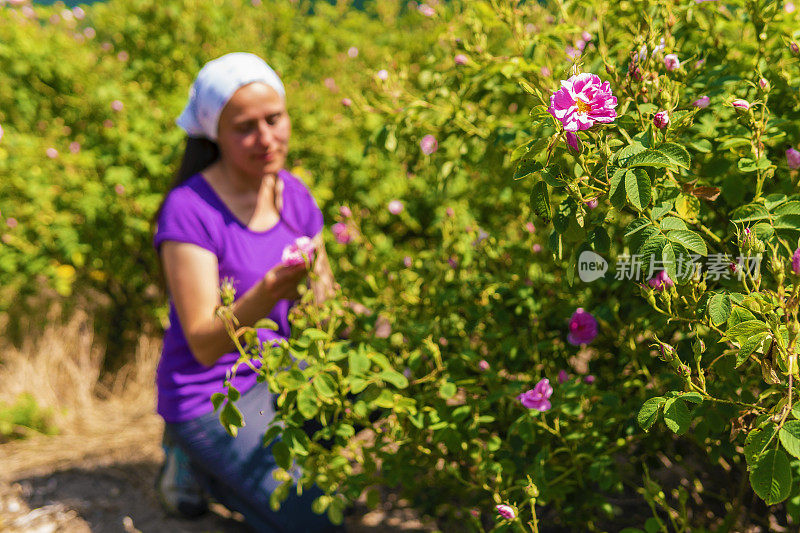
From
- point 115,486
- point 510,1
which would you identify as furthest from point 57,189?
point 510,1

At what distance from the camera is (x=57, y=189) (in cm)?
290

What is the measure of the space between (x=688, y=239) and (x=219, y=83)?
146 cm

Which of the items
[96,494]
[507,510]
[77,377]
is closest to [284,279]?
[507,510]

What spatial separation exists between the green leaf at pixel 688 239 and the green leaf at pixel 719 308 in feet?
0.30

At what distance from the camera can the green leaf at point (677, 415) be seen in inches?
38.0

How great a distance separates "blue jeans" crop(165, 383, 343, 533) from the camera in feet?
6.27

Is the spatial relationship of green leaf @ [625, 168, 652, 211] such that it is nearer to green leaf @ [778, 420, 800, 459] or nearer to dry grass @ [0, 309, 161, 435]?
green leaf @ [778, 420, 800, 459]

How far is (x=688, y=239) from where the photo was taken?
37.0 inches

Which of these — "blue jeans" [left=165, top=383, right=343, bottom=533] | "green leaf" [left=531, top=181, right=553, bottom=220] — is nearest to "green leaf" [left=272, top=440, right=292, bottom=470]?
"blue jeans" [left=165, top=383, right=343, bottom=533]

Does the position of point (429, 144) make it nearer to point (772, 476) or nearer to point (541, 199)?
point (541, 199)

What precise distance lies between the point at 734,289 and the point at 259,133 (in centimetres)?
138

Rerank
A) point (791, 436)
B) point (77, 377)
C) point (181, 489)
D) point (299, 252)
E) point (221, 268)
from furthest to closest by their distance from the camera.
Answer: point (77, 377)
point (181, 489)
point (221, 268)
point (299, 252)
point (791, 436)

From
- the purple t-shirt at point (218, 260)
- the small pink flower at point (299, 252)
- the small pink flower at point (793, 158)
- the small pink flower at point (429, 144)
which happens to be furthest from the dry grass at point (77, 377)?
the small pink flower at point (793, 158)

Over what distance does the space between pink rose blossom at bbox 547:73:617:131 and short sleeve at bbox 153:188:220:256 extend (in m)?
1.33
